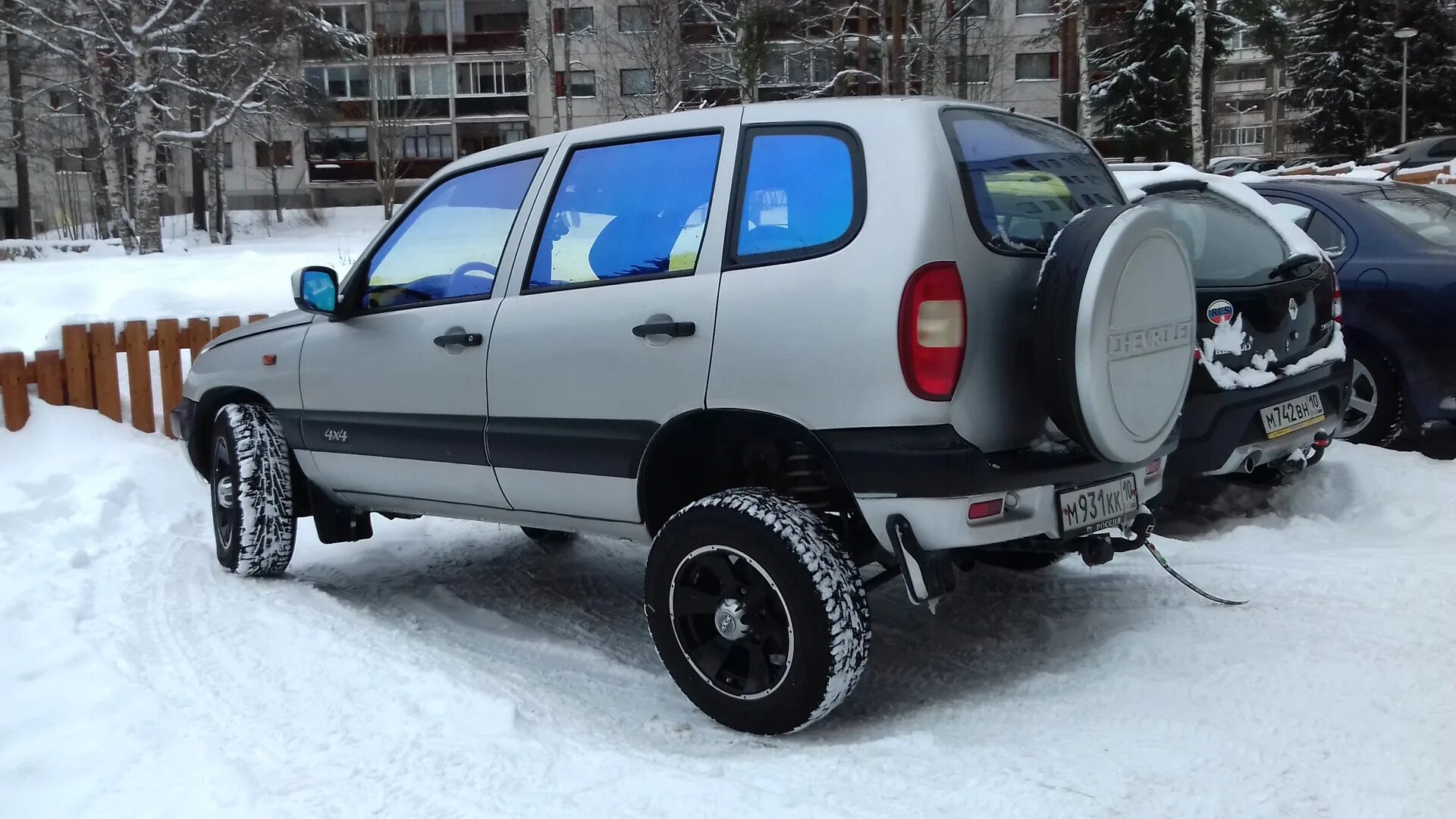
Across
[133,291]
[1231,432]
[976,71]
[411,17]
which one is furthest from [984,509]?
[411,17]

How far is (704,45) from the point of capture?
1384 inches

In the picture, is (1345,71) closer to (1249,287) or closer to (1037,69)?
(1037,69)

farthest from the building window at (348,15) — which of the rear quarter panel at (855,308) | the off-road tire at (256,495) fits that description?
the rear quarter panel at (855,308)

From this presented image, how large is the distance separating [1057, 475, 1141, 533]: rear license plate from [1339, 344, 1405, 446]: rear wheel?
3.55m

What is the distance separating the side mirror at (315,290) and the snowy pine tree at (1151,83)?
31155 millimetres

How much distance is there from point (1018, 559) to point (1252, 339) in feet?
5.35

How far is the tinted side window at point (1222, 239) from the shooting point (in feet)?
17.3

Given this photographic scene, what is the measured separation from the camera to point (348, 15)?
51.6m

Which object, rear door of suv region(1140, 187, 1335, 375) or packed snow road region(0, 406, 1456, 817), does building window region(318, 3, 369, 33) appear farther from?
packed snow road region(0, 406, 1456, 817)

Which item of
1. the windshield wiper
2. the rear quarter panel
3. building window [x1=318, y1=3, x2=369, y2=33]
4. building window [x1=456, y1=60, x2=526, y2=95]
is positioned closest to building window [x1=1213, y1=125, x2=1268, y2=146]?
building window [x1=456, y1=60, x2=526, y2=95]

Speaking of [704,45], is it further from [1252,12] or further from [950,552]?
[950,552]

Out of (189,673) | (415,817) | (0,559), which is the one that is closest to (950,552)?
(415,817)

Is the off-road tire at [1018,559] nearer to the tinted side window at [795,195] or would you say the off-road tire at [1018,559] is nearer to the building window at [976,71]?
the tinted side window at [795,195]

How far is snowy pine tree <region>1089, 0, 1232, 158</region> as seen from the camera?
105 feet
